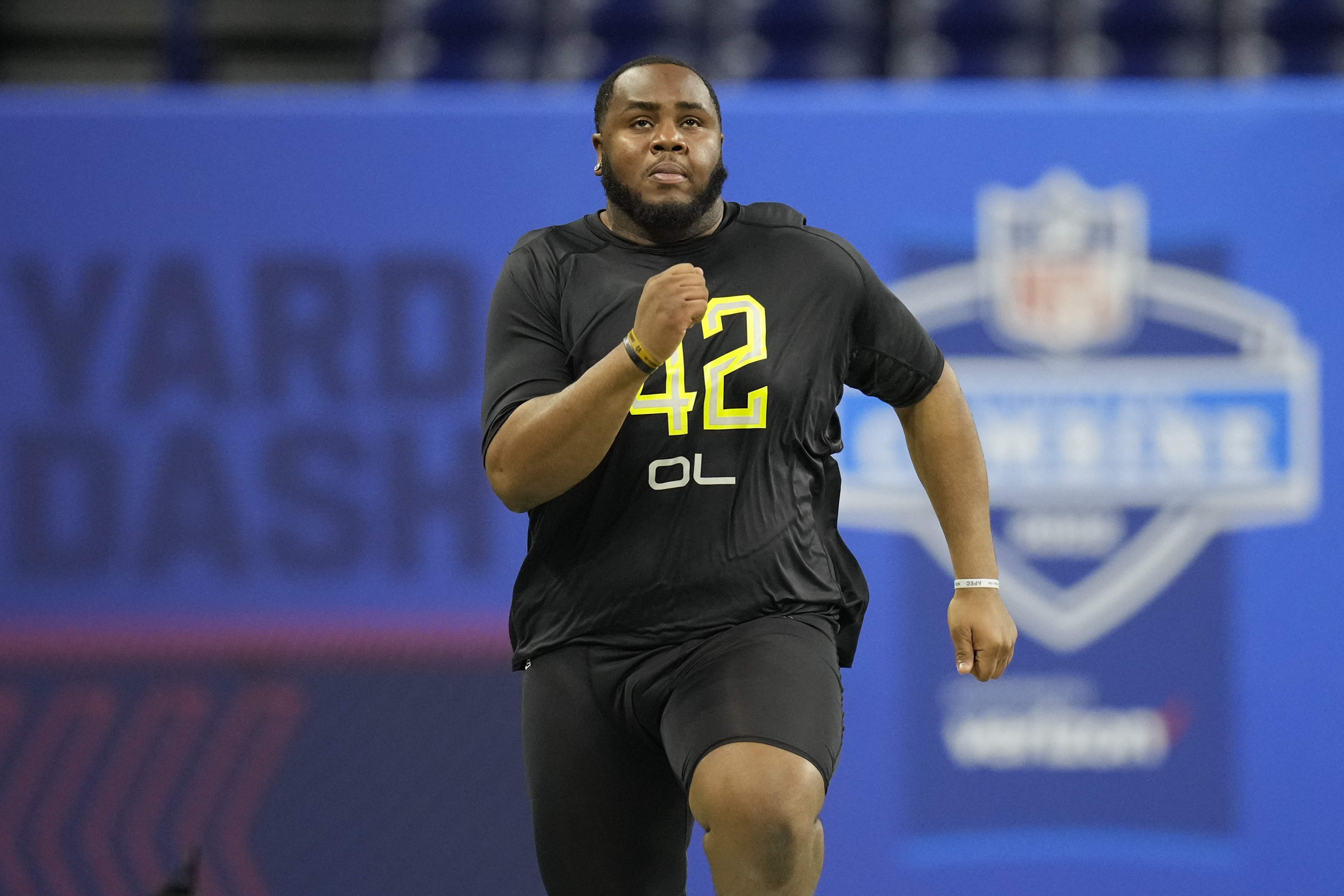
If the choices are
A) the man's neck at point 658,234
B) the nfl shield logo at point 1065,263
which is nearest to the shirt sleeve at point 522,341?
the man's neck at point 658,234

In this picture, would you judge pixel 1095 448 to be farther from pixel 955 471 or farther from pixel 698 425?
pixel 698 425

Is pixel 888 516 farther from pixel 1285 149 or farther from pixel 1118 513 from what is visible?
pixel 1285 149

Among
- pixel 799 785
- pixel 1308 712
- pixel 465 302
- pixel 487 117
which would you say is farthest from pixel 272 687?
pixel 1308 712

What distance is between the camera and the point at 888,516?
376cm

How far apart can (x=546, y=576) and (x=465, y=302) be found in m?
1.78

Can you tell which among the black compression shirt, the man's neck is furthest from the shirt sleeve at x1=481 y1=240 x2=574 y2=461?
the man's neck

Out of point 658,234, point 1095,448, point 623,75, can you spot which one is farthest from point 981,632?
point 1095,448

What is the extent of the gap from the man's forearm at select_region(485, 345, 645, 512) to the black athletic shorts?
29cm

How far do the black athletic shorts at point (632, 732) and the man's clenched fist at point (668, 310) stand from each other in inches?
18.1

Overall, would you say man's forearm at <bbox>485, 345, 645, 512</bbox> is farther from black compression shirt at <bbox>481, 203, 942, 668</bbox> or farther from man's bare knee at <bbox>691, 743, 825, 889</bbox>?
man's bare knee at <bbox>691, 743, 825, 889</bbox>

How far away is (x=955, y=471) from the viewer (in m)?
2.24

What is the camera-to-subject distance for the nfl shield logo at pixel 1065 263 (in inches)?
148

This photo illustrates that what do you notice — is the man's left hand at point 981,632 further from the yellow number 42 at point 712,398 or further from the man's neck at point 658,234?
the man's neck at point 658,234

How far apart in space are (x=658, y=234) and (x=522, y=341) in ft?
0.90
